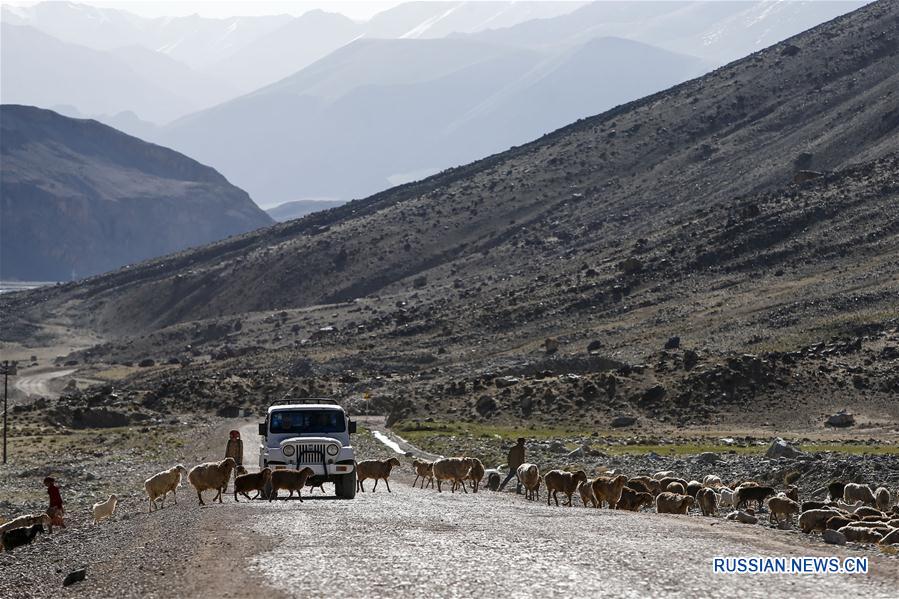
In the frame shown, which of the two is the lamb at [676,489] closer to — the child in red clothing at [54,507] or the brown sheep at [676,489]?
the brown sheep at [676,489]

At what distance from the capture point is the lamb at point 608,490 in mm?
27953

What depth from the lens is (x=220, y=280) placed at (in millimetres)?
171875

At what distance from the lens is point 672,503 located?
2686 cm

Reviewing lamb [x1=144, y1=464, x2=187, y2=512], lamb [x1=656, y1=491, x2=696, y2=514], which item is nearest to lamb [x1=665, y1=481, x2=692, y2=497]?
lamb [x1=656, y1=491, x2=696, y2=514]

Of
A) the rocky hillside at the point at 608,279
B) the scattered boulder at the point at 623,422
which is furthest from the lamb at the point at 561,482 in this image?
the rocky hillside at the point at 608,279

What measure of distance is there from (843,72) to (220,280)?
3413 inches

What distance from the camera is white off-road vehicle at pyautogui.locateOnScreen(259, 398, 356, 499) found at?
29797 mm

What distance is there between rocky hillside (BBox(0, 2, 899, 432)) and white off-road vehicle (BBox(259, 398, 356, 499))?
3451cm

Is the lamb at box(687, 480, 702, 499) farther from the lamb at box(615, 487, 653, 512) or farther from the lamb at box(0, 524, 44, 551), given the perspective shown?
the lamb at box(0, 524, 44, 551)

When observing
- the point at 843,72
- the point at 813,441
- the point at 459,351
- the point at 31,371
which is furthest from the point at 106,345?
the point at 813,441

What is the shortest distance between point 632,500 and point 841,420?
110 ft

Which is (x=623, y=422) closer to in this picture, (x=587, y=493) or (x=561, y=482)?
(x=561, y=482)

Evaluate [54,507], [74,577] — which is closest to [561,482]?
[54,507]

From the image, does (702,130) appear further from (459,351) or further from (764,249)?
(459,351)
